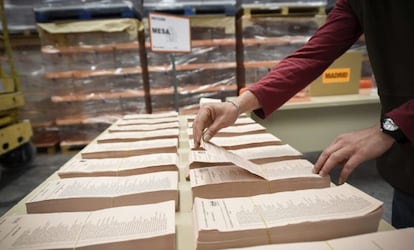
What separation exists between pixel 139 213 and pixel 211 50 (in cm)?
309

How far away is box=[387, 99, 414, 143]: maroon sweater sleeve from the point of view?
528 mm

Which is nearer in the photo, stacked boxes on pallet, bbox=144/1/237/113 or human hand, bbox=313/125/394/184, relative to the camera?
human hand, bbox=313/125/394/184

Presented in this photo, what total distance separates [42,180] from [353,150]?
9.30 feet

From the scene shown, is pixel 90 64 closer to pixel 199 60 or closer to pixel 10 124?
pixel 10 124

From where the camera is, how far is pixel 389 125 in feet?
1.82

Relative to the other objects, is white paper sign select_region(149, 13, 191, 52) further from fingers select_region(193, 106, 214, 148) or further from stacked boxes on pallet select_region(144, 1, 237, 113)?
fingers select_region(193, 106, 214, 148)

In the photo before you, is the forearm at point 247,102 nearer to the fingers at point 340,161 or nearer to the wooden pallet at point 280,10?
the fingers at point 340,161

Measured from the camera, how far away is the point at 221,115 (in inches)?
33.5

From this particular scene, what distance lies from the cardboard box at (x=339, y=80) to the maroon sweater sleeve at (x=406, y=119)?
70.3 inches

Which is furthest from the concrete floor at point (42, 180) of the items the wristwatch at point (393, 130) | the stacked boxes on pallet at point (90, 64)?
the wristwatch at point (393, 130)

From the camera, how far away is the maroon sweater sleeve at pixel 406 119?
0.53 m

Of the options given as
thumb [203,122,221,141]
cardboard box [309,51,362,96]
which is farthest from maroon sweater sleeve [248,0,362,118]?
cardboard box [309,51,362,96]

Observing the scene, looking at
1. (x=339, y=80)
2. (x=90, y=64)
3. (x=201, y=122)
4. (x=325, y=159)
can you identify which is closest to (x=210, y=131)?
(x=201, y=122)

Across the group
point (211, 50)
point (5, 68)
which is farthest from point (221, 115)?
point (5, 68)
